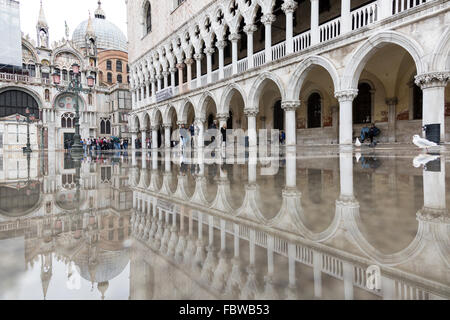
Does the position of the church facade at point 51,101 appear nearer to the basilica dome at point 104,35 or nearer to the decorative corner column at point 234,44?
the basilica dome at point 104,35

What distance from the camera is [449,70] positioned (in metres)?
7.37

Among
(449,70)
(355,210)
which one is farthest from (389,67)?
(355,210)

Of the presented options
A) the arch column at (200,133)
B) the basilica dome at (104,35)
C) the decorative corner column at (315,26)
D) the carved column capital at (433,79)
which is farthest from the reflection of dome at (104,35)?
the carved column capital at (433,79)

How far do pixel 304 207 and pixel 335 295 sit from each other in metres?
1.14

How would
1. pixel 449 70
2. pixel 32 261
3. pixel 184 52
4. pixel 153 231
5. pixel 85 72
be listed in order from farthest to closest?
pixel 85 72, pixel 184 52, pixel 449 70, pixel 153 231, pixel 32 261

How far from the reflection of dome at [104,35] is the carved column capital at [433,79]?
53.5m

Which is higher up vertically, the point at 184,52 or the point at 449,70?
the point at 184,52

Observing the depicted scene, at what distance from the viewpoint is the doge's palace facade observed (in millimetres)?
7855

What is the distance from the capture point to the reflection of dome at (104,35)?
49.7m

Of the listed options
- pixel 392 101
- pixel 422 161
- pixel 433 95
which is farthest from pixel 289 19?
pixel 422 161

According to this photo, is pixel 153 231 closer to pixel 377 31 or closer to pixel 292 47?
pixel 377 31

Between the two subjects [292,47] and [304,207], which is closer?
[304,207]

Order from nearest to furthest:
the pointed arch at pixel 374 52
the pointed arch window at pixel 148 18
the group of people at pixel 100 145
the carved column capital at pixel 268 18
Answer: the pointed arch at pixel 374 52
the carved column capital at pixel 268 18
the group of people at pixel 100 145
the pointed arch window at pixel 148 18

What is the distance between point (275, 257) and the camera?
1.24m
